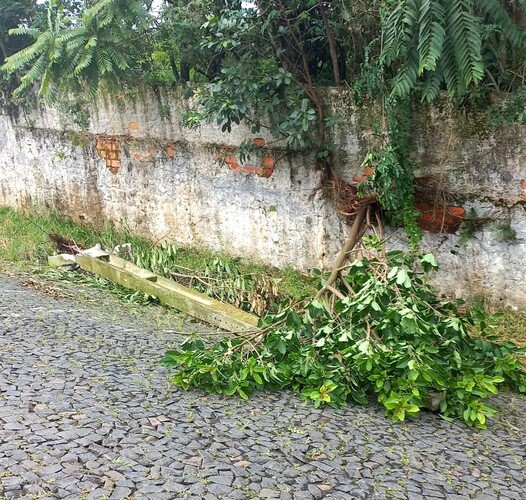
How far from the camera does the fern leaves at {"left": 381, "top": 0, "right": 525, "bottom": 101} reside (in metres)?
4.61

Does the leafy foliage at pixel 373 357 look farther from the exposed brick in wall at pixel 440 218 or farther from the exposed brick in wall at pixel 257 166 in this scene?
the exposed brick in wall at pixel 257 166

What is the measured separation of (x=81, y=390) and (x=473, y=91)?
4.00 metres

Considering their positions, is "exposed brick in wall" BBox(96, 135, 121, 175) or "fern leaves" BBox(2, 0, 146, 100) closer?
"fern leaves" BBox(2, 0, 146, 100)

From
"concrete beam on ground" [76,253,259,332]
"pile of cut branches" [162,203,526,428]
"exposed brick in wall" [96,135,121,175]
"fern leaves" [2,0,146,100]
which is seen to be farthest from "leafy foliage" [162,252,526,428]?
"exposed brick in wall" [96,135,121,175]

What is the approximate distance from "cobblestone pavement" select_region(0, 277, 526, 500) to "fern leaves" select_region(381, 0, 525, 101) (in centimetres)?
251

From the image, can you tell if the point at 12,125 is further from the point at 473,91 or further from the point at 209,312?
the point at 473,91

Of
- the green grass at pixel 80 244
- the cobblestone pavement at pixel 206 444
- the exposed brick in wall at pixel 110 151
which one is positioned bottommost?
the cobblestone pavement at pixel 206 444

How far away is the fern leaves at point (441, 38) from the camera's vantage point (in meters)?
4.61

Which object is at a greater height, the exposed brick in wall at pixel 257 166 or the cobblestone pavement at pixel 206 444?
the exposed brick in wall at pixel 257 166

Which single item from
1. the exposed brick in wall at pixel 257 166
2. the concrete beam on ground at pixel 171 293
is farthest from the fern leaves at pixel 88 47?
the concrete beam on ground at pixel 171 293

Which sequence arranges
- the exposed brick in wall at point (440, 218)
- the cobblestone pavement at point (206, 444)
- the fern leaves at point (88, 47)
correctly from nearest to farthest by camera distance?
the cobblestone pavement at point (206, 444), the exposed brick in wall at point (440, 218), the fern leaves at point (88, 47)

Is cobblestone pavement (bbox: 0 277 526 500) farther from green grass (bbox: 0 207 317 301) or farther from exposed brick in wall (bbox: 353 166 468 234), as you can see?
green grass (bbox: 0 207 317 301)

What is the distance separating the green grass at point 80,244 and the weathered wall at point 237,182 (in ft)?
0.49

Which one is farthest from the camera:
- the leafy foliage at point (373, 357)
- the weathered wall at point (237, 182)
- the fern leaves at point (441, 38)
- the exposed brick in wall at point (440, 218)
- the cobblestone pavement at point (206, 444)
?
the exposed brick in wall at point (440, 218)
